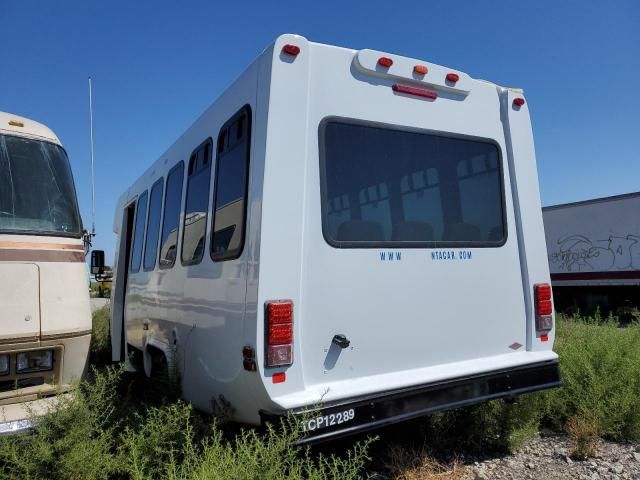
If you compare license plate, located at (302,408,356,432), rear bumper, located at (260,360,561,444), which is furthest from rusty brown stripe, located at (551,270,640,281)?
license plate, located at (302,408,356,432)

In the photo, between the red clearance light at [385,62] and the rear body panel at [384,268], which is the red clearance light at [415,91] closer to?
the rear body panel at [384,268]

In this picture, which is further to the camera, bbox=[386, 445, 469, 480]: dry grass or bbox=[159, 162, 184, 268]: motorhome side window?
bbox=[159, 162, 184, 268]: motorhome side window

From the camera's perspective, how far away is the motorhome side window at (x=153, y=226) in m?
5.46

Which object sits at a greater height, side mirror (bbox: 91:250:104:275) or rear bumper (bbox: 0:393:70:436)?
side mirror (bbox: 91:250:104:275)

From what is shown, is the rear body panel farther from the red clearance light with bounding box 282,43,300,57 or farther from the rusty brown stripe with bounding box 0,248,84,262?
the rusty brown stripe with bounding box 0,248,84,262

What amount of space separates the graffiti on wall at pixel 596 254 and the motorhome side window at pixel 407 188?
33.8 feet

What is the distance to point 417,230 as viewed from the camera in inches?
145

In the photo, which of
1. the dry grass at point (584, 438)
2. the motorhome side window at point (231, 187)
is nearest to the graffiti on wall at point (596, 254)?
the dry grass at point (584, 438)

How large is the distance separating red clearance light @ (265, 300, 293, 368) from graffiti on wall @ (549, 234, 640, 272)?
12.0 metres

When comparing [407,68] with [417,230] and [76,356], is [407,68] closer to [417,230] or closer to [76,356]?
[417,230]

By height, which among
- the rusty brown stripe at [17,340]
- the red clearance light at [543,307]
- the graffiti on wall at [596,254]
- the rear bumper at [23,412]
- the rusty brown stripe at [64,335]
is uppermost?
the graffiti on wall at [596,254]

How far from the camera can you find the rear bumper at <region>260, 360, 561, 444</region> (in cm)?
304

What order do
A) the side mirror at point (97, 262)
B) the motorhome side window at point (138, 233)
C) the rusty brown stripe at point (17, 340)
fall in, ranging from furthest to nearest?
the side mirror at point (97, 262), the motorhome side window at point (138, 233), the rusty brown stripe at point (17, 340)

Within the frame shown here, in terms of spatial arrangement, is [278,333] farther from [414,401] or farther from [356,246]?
[414,401]
